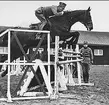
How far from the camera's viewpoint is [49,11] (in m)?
8.12

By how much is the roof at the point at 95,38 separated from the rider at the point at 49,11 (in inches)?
1048

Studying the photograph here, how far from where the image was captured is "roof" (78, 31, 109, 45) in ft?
118

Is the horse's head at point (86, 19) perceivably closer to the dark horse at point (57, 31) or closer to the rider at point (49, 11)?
the dark horse at point (57, 31)

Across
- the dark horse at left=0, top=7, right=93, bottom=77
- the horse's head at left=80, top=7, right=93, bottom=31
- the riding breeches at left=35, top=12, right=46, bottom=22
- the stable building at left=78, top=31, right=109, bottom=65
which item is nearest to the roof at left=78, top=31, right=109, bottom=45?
the stable building at left=78, top=31, right=109, bottom=65

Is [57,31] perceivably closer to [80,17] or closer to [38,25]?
[38,25]

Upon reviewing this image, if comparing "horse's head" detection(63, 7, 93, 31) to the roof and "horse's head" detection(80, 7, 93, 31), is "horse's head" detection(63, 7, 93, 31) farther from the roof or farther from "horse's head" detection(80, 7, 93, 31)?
the roof

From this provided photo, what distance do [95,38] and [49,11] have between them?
30.4 metres

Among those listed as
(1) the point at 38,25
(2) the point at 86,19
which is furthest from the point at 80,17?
(1) the point at 38,25

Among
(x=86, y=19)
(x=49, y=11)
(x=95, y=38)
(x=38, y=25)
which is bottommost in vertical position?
(x=38, y=25)

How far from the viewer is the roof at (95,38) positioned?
3583 centimetres

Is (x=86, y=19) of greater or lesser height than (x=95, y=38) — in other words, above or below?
below

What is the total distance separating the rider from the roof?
26608 mm

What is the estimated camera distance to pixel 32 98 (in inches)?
276

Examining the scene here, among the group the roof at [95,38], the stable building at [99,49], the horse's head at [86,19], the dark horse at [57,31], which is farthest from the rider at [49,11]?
the roof at [95,38]
